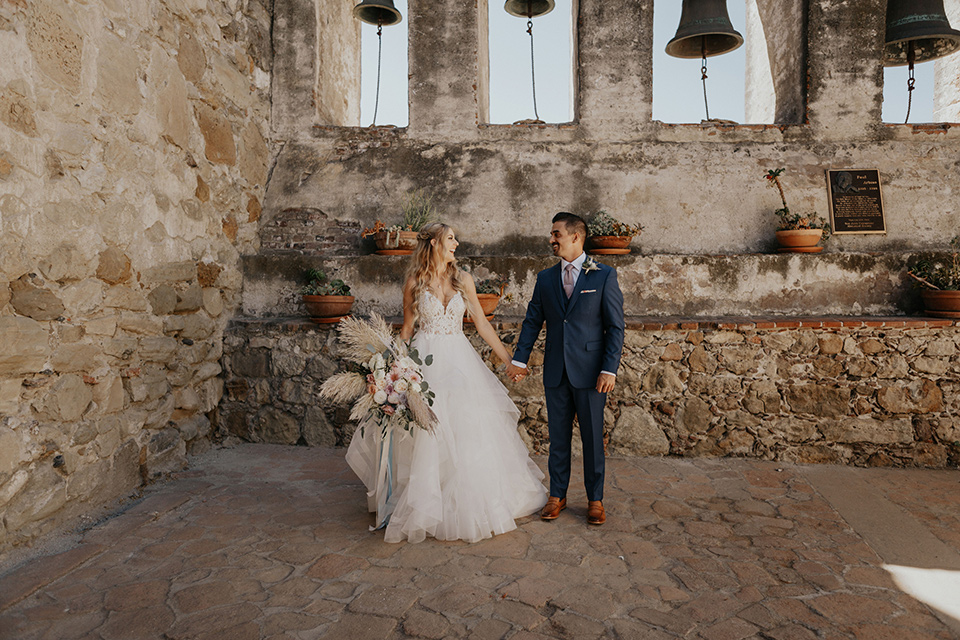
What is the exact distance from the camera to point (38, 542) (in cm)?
332

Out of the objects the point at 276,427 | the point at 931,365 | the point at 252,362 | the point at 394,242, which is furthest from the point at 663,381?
the point at 252,362

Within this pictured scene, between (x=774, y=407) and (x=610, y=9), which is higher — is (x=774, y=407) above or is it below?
below

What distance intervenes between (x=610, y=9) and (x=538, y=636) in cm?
617

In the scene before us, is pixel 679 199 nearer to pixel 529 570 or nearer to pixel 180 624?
pixel 529 570

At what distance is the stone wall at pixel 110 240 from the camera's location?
323 cm

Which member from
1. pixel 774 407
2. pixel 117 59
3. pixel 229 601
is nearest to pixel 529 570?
pixel 229 601

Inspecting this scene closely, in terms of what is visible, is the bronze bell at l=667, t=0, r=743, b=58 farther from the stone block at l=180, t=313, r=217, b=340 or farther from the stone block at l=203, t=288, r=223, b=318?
the stone block at l=180, t=313, r=217, b=340

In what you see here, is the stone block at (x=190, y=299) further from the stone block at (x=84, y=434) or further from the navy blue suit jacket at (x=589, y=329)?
the navy blue suit jacket at (x=589, y=329)

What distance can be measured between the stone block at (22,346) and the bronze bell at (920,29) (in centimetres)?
798

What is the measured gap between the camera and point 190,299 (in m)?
4.90

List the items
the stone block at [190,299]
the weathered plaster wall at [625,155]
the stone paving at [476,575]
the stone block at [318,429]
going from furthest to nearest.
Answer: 1. the weathered plaster wall at [625,155]
2. the stone block at [318,429]
3. the stone block at [190,299]
4. the stone paving at [476,575]

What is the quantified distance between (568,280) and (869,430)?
3325 mm

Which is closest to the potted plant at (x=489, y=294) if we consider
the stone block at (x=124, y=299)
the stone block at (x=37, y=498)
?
the stone block at (x=124, y=299)

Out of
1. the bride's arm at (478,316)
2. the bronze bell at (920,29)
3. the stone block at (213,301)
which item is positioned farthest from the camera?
the bronze bell at (920,29)
